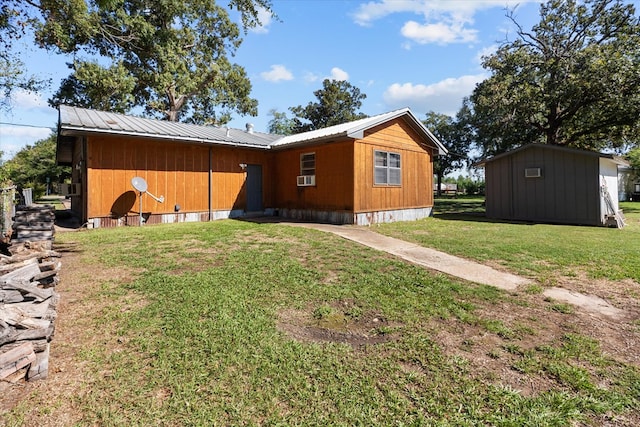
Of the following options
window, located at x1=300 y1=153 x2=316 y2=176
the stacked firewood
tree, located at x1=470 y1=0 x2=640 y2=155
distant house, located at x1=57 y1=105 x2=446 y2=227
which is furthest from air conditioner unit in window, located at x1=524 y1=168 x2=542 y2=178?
the stacked firewood

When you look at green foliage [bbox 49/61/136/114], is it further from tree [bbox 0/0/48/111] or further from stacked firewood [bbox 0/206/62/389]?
stacked firewood [bbox 0/206/62/389]

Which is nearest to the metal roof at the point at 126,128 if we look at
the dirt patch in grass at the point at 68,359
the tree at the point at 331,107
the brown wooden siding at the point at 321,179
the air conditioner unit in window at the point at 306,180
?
the brown wooden siding at the point at 321,179

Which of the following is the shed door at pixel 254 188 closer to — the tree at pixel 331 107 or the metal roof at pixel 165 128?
the metal roof at pixel 165 128

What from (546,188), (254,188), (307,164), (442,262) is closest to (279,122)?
(254,188)

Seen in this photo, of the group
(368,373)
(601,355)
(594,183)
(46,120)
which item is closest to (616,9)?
(594,183)

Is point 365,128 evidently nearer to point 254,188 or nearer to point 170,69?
point 254,188

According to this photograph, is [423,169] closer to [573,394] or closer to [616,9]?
[573,394]

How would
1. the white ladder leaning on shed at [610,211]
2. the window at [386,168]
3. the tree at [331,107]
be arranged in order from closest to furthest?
the white ladder leaning on shed at [610,211] → the window at [386,168] → the tree at [331,107]

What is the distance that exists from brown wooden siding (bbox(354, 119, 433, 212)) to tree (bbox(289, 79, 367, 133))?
23.8 m

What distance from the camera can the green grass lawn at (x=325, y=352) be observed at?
195cm

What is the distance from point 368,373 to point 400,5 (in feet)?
39.9

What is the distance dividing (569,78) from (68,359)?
1980 centimetres

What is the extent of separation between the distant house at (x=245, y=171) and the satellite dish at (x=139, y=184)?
0.43m

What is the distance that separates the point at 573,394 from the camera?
6.91 ft
